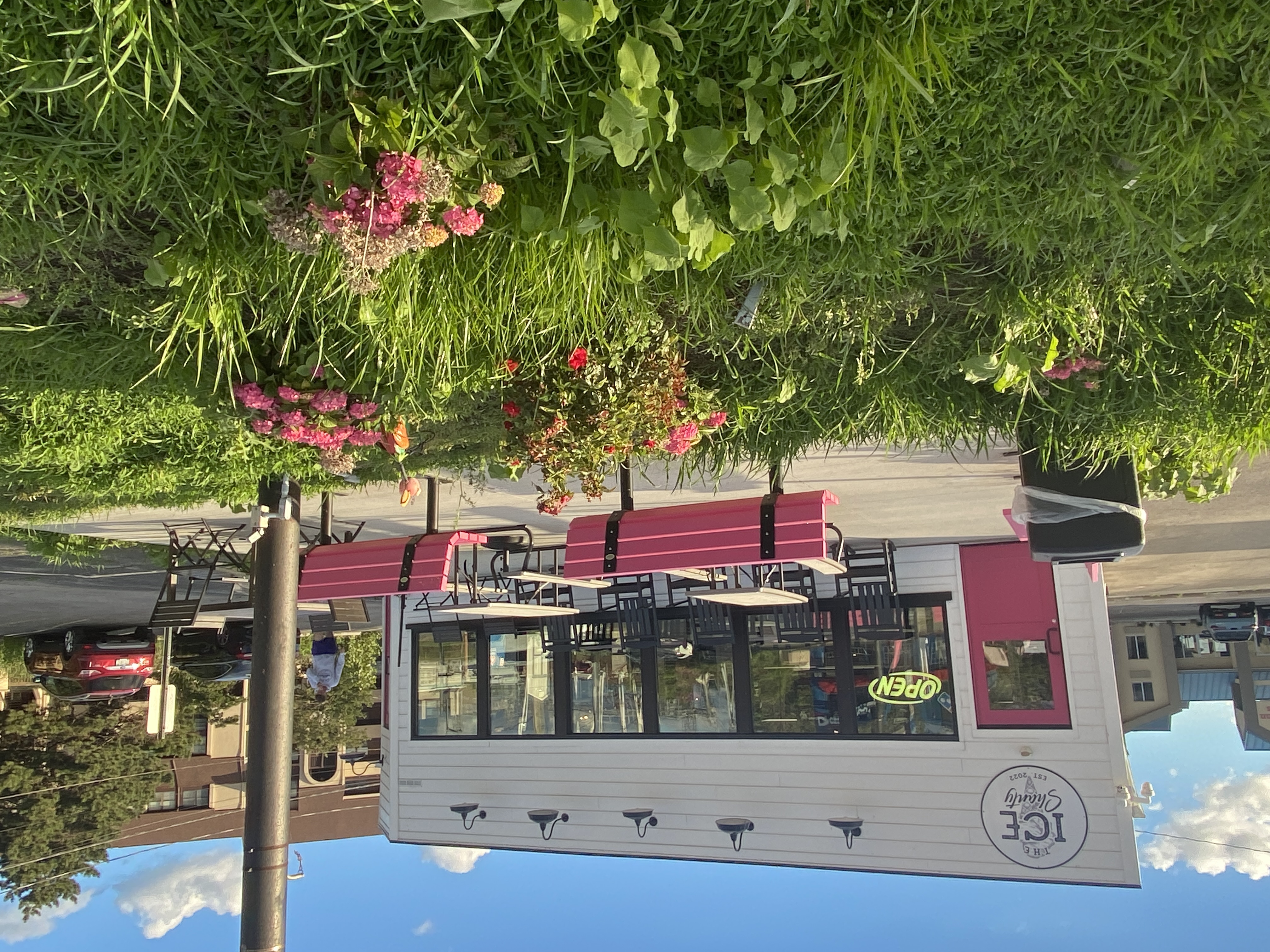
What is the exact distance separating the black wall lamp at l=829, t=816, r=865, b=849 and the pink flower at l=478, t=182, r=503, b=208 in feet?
25.2

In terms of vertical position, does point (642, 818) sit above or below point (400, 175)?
below

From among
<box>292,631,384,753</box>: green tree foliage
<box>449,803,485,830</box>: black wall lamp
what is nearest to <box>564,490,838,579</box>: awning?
<box>449,803,485,830</box>: black wall lamp

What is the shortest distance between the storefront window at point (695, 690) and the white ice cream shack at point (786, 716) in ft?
0.08

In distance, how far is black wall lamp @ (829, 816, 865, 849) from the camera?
7.75 m

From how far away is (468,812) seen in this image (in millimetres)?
9719

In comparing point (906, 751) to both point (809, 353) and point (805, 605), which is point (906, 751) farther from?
point (809, 353)

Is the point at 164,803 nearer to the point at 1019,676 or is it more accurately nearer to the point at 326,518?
the point at 326,518

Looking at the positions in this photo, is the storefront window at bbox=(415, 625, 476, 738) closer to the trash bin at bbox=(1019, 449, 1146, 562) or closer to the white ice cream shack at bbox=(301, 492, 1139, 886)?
the white ice cream shack at bbox=(301, 492, 1139, 886)

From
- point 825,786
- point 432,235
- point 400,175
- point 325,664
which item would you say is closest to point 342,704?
point 325,664

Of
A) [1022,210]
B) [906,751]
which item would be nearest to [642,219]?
[1022,210]

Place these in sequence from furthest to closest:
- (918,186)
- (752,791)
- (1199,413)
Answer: (752,791)
(1199,413)
(918,186)

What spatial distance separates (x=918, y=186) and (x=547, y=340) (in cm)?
129

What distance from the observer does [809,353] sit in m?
2.55

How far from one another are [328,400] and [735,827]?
6.96 meters
